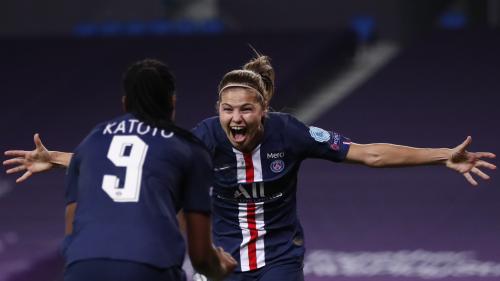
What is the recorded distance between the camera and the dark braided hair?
405 cm

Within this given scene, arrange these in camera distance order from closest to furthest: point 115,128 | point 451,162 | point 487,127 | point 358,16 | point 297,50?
point 115,128
point 451,162
point 487,127
point 297,50
point 358,16

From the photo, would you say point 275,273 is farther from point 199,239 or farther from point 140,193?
point 140,193

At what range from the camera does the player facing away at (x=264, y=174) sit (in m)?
5.69

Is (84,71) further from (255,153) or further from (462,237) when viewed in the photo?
(255,153)

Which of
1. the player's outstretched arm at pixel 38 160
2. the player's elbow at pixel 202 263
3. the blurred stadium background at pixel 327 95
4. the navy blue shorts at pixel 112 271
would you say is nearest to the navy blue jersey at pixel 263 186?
the player's outstretched arm at pixel 38 160

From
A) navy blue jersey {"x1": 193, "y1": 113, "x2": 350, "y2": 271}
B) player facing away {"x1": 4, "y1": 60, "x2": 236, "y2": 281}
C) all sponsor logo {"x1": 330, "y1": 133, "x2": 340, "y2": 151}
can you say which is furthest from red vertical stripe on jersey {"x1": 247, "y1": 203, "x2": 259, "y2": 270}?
player facing away {"x1": 4, "y1": 60, "x2": 236, "y2": 281}

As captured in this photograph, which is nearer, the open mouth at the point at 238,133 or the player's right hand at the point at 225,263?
the player's right hand at the point at 225,263

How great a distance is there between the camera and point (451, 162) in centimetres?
555

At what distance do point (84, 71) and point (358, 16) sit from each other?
11.8 feet

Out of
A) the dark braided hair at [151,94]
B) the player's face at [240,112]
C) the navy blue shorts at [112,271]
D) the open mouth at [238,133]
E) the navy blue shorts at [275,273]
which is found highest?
the player's face at [240,112]

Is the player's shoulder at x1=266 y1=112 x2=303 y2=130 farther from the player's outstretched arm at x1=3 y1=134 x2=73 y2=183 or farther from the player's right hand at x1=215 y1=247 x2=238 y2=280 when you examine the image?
the player's right hand at x1=215 y1=247 x2=238 y2=280

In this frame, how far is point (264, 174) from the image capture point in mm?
5785

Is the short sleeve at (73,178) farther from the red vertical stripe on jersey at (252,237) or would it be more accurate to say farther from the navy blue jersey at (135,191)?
the red vertical stripe on jersey at (252,237)

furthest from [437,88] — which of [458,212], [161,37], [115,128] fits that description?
[115,128]
